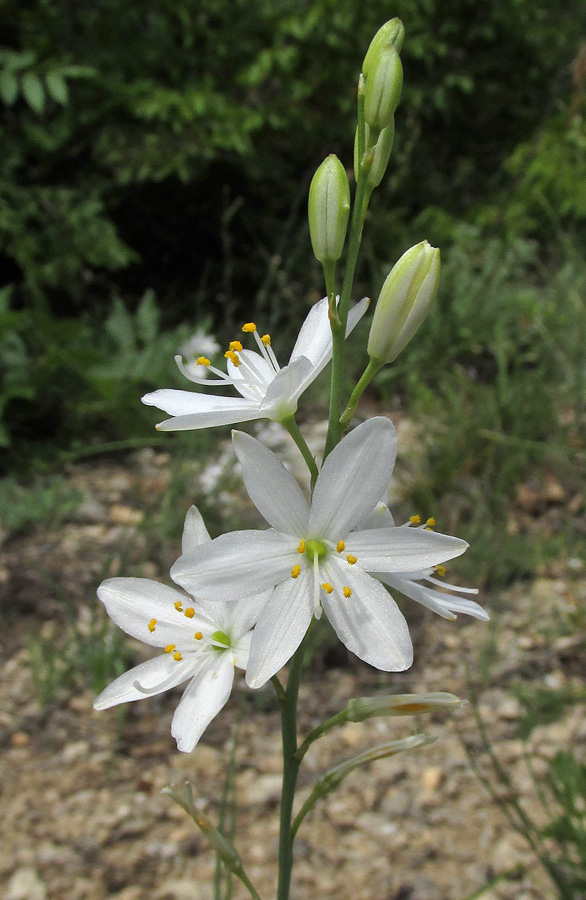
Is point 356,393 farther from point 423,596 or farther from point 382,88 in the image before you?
→ point 382,88

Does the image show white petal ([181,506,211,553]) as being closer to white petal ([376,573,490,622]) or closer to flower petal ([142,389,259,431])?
flower petal ([142,389,259,431])

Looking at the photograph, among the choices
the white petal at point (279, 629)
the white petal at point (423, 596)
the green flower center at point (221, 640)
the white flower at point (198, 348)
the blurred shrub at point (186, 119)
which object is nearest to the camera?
the white petal at point (279, 629)

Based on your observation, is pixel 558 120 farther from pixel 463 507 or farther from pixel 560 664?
pixel 560 664

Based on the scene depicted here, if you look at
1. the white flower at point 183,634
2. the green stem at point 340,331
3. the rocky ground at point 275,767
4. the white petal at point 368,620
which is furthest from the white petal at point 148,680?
the rocky ground at point 275,767

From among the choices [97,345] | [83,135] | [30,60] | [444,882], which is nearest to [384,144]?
[444,882]

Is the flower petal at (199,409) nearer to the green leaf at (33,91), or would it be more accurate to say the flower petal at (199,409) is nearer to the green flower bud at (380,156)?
the green flower bud at (380,156)

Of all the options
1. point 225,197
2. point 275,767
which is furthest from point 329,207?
point 225,197
